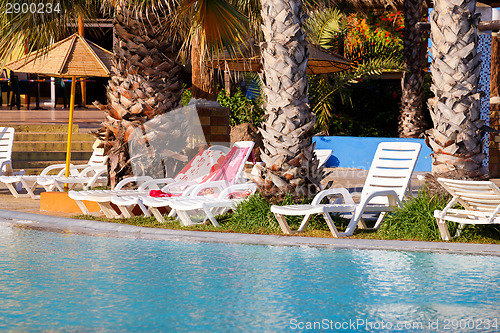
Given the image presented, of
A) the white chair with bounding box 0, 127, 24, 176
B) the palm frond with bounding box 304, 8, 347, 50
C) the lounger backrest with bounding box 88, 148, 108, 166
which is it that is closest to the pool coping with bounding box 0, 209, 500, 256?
the lounger backrest with bounding box 88, 148, 108, 166

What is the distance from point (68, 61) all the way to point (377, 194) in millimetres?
6048

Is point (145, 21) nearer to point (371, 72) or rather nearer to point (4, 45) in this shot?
point (4, 45)

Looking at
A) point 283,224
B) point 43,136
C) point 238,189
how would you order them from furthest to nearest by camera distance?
point 43,136 < point 238,189 < point 283,224

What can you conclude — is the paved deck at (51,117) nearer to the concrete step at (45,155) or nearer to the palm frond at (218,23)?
the concrete step at (45,155)

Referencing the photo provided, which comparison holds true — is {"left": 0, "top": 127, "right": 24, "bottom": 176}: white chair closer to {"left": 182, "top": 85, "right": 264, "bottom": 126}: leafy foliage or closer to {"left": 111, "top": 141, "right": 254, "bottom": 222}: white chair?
{"left": 111, "top": 141, "right": 254, "bottom": 222}: white chair

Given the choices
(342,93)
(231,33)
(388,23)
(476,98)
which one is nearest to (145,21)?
(231,33)

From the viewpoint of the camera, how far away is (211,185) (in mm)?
10648

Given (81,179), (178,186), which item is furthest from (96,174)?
(178,186)

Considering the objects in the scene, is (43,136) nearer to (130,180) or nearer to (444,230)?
(130,180)

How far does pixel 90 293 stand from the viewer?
675cm

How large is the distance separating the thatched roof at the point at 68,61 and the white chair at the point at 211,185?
8.89 ft

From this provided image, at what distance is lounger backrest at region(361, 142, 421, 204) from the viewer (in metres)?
10.2

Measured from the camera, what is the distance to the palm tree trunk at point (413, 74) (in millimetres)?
19641

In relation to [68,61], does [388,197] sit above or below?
below
